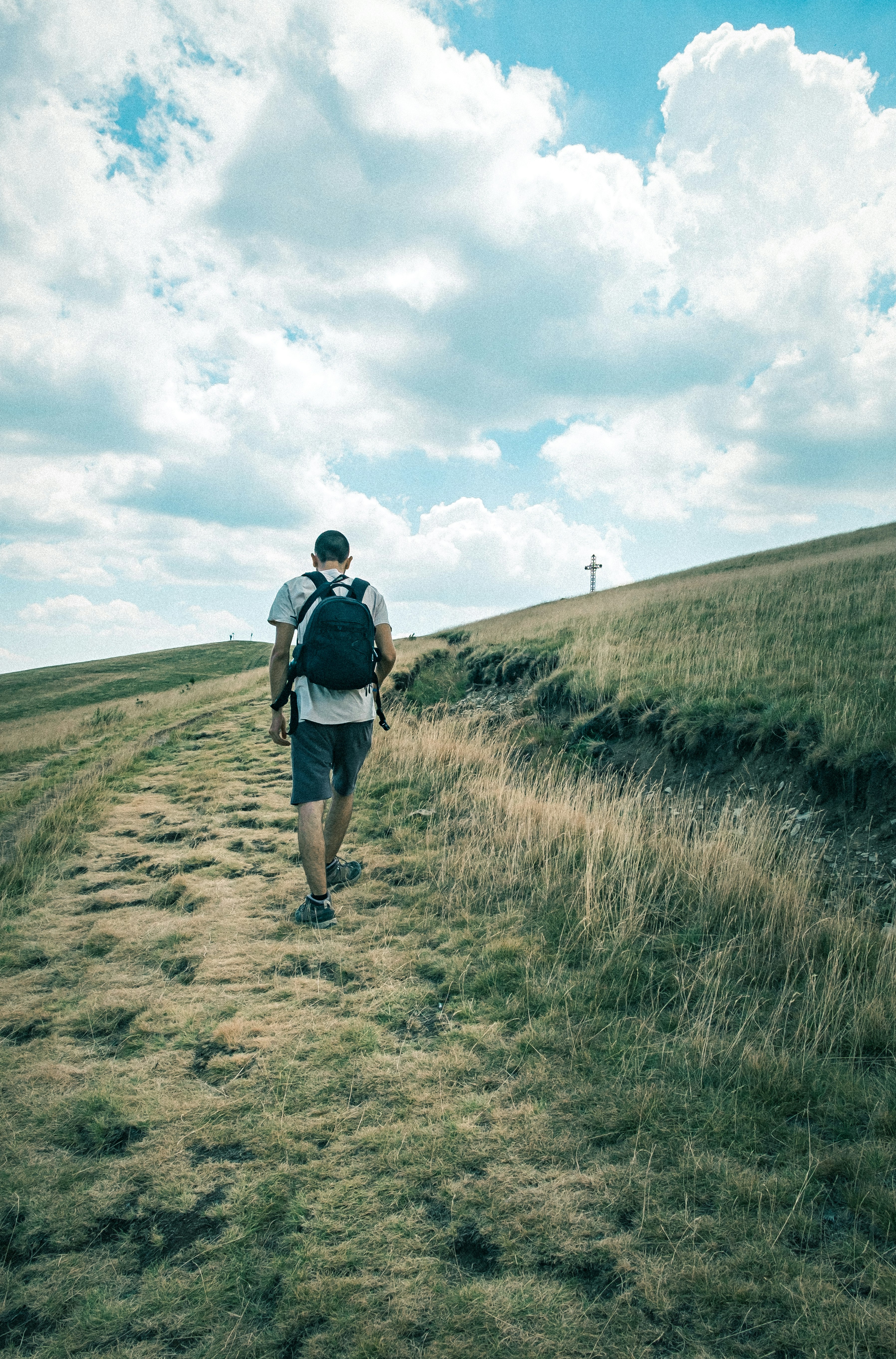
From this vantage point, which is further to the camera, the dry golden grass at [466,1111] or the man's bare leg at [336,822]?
the man's bare leg at [336,822]

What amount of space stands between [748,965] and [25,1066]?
398 centimetres

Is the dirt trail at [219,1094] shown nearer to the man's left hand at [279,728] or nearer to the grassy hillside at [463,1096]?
the grassy hillside at [463,1096]

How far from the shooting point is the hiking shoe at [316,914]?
478 cm

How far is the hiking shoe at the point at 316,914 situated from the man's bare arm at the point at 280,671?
1187 mm

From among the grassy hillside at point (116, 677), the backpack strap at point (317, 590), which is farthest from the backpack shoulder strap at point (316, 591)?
the grassy hillside at point (116, 677)

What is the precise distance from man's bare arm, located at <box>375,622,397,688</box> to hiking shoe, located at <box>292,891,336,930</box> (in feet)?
5.48

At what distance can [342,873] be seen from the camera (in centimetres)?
560

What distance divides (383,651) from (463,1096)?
3049mm

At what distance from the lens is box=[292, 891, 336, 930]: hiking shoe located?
4781mm

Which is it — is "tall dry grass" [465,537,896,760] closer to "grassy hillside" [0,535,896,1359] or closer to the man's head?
"grassy hillside" [0,535,896,1359]

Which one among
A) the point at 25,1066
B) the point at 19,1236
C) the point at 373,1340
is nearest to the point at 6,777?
the point at 25,1066

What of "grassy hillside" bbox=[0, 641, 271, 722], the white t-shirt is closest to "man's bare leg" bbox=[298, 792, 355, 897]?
the white t-shirt

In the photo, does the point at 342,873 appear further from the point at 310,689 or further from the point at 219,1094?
the point at 219,1094

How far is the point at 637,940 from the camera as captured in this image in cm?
432
